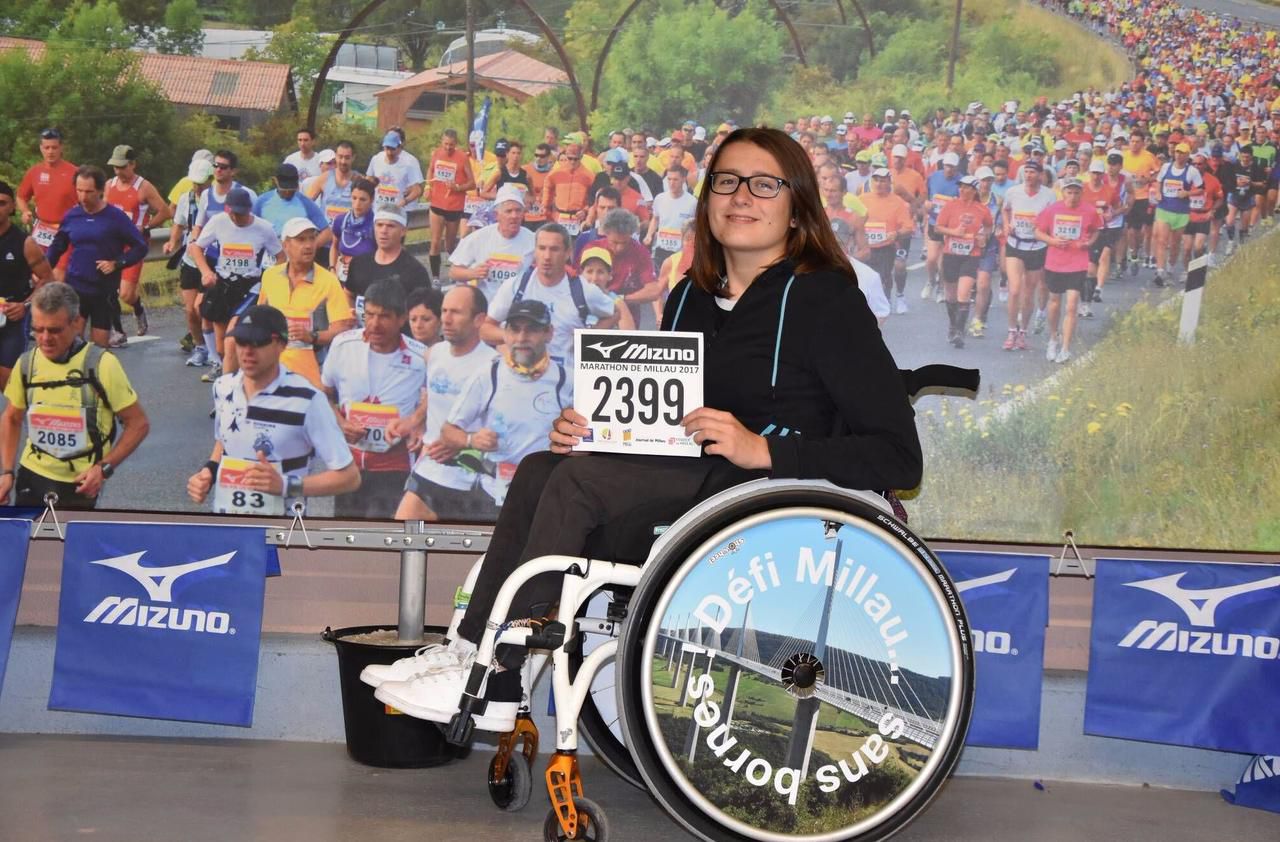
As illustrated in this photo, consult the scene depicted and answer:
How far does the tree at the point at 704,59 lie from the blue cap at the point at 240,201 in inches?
40.2

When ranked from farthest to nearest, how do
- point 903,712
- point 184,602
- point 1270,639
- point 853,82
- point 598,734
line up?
point 853,82 < point 184,602 < point 1270,639 < point 598,734 < point 903,712

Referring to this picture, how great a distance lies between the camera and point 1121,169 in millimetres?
3465

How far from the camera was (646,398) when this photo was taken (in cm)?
238

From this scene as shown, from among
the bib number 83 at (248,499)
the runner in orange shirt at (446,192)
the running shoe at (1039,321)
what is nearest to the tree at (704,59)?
the runner in orange shirt at (446,192)

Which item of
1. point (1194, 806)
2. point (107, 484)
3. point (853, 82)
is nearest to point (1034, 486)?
point (1194, 806)

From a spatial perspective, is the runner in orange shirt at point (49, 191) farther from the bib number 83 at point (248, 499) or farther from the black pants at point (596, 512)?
the black pants at point (596, 512)

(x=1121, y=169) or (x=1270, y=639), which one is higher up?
(x=1121, y=169)

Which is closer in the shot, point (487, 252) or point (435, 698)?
Answer: point (435, 698)

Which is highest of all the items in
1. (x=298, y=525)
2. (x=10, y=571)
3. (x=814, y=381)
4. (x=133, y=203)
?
(x=133, y=203)

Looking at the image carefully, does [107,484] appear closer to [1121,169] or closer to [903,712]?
[903,712]

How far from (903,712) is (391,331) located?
1843 millimetres

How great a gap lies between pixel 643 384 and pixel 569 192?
1.31 m

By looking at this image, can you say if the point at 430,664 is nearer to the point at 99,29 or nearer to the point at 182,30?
the point at 182,30

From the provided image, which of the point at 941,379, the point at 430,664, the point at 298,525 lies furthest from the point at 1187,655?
the point at 298,525
